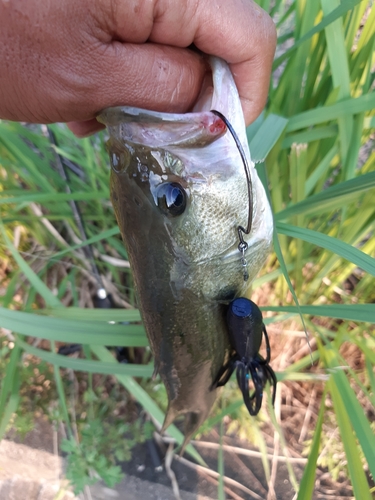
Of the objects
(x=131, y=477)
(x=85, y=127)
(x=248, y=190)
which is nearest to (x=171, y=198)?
(x=248, y=190)

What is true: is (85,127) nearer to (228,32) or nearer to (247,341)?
(228,32)

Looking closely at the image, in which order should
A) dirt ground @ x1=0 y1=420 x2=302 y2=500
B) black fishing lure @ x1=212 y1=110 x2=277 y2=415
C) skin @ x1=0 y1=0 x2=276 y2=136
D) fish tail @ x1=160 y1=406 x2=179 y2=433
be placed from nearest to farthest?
skin @ x1=0 y1=0 x2=276 y2=136 < black fishing lure @ x1=212 y1=110 x2=277 y2=415 < fish tail @ x1=160 y1=406 x2=179 y2=433 < dirt ground @ x1=0 y1=420 x2=302 y2=500

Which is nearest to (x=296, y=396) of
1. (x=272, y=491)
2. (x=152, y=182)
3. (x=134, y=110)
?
(x=272, y=491)

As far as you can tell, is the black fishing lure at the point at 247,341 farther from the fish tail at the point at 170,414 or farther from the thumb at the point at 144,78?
the thumb at the point at 144,78

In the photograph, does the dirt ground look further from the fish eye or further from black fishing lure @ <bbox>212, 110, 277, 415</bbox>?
the fish eye

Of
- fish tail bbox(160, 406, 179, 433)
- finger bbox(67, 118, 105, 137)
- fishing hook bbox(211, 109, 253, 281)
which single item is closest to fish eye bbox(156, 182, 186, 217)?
fishing hook bbox(211, 109, 253, 281)

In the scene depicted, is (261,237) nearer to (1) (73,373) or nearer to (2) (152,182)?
(2) (152,182)
